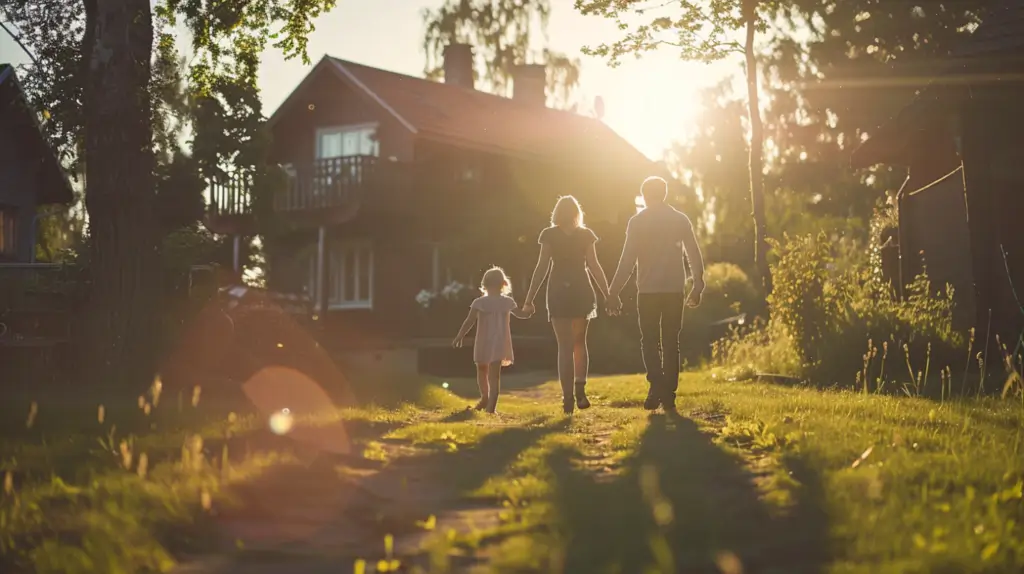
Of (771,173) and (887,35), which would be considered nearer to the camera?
(887,35)

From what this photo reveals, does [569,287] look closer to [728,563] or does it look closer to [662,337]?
[662,337]

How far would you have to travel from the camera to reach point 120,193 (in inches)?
490

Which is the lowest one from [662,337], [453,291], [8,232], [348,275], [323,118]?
[662,337]

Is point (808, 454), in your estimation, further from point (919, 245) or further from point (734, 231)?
point (734, 231)

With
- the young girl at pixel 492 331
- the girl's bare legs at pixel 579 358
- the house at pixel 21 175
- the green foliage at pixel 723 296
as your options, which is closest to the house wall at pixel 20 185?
the house at pixel 21 175

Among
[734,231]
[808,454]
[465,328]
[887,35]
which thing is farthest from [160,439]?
[734,231]

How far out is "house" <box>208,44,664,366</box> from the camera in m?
29.7

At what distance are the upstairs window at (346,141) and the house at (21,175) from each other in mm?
7601

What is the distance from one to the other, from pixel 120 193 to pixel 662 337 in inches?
238

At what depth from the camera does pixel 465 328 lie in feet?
38.6

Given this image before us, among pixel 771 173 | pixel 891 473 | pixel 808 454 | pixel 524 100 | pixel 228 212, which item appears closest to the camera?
pixel 891 473

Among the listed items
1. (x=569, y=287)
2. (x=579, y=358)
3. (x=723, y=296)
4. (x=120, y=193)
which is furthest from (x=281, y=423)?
(x=723, y=296)

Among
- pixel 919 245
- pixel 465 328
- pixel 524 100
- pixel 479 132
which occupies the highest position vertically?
pixel 524 100

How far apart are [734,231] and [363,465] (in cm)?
6441
